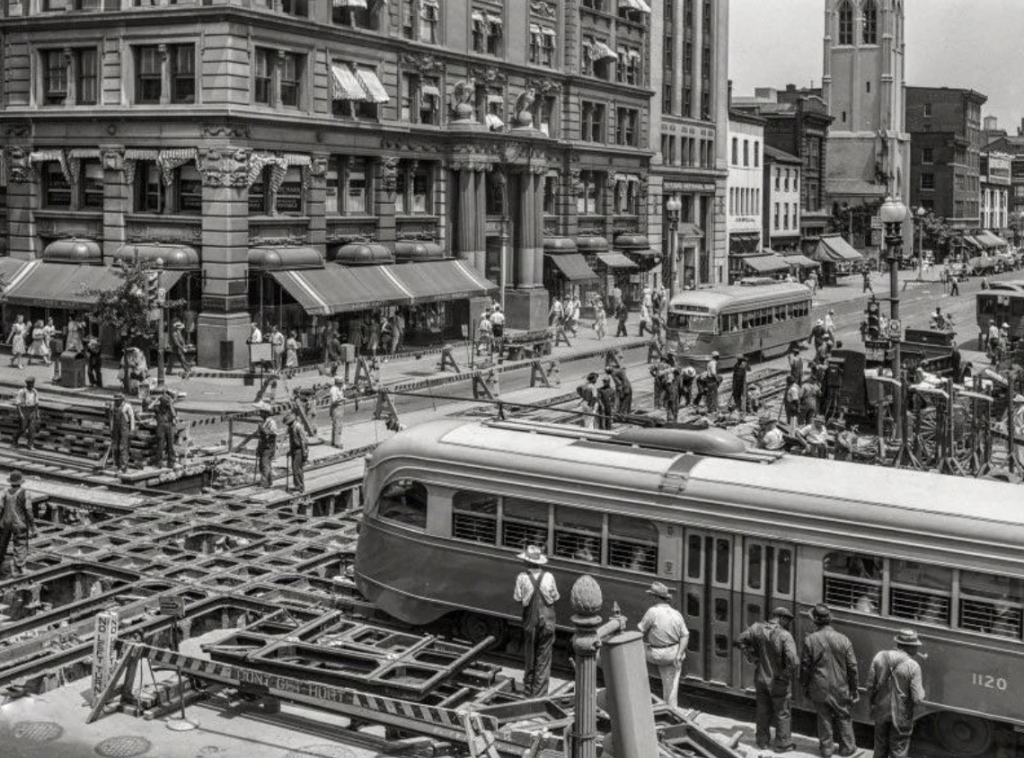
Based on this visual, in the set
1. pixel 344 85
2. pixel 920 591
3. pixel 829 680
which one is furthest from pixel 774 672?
pixel 344 85

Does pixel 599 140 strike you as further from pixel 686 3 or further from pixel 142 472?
pixel 142 472

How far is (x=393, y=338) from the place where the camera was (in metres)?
54.2

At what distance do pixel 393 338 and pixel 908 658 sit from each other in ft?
133

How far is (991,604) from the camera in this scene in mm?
15359

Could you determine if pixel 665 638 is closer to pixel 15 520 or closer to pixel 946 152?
pixel 15 520

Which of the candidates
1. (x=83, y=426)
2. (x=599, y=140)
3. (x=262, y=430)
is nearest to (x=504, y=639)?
(x=262, y=430)

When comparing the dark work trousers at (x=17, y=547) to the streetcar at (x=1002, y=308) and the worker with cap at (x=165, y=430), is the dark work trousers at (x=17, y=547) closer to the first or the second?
the worker with cap at (x=165, y=430)

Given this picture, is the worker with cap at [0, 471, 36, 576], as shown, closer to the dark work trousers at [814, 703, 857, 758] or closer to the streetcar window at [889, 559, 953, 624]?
the dark work trousers at [814, 703, 857, 758]

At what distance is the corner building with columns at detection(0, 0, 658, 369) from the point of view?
157 feet

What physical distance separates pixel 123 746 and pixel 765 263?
271ft

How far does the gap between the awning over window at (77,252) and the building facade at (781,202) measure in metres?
63.8

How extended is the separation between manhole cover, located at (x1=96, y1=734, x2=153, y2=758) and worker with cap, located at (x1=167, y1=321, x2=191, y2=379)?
31199 mm

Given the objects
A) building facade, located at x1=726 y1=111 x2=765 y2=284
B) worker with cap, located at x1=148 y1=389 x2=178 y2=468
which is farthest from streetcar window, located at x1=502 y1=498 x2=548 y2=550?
building facade, located at x1=726 y1=111 x2=765 y2=284

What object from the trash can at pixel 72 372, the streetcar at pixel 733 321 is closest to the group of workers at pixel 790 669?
the trash can at pixel 72 372
